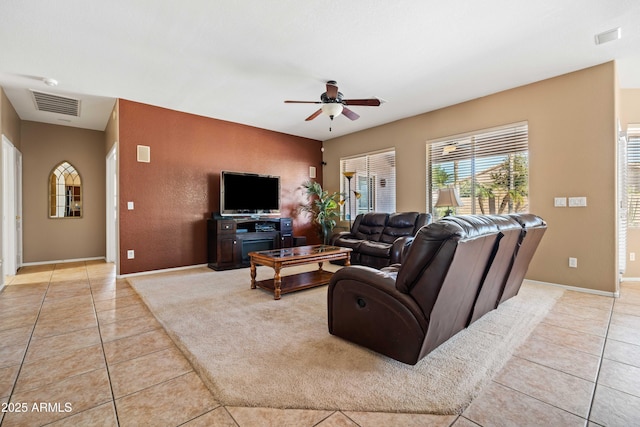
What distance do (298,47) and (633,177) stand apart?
508 cm

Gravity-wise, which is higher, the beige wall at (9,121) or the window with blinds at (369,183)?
the beige wall at (9,121)

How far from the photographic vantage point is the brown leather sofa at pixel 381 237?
172 inches

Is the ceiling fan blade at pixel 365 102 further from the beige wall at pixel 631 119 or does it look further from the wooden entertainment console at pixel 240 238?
the beige wall at pixel 631 119

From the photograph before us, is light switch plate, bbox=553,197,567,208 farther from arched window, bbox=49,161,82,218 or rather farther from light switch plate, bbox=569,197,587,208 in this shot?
arched window, bbox=49,161,82,218

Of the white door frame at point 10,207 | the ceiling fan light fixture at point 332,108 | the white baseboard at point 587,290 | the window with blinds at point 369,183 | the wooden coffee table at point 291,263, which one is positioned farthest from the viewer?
the window with blinds at point 369,183

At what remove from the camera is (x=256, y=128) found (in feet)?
20.1

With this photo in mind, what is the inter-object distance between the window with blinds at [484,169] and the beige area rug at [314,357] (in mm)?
1590

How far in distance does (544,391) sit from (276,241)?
462 centimetres

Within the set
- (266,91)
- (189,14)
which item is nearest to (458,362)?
(189,14)

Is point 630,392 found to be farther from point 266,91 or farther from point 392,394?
point 266,91

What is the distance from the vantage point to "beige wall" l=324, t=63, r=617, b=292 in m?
3.46

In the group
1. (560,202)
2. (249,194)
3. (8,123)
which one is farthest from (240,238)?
(560,202)

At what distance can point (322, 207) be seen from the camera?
6598 mm

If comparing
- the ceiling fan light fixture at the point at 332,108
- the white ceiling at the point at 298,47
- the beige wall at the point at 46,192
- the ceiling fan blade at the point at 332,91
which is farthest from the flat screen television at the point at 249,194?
the beige wall at the point at 46,192
